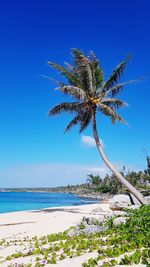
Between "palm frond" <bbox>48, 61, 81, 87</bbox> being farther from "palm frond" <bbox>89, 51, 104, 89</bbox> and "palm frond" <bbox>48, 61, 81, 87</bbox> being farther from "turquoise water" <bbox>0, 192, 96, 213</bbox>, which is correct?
"turquoise water" <bbox>0, 192, 96, 213</bbox>

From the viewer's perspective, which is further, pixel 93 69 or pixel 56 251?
pixel 93 69

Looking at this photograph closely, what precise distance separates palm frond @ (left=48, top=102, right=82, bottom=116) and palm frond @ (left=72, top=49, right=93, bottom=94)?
130 centimetres

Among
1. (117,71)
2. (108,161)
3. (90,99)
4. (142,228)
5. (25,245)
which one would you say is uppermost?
(117,71)

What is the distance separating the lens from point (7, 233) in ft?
43.9

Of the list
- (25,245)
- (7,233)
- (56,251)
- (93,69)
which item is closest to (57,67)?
(93,69)

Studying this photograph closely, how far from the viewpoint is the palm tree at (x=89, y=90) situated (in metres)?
Answer: 19.9

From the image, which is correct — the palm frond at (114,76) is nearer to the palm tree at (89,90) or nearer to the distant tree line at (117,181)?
the palm tree at (89,90)

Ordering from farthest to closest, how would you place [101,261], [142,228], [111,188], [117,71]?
[111,188] → [117,71] → [142,228] → [101,261]

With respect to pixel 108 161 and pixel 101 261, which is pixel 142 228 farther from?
pixel 108 161

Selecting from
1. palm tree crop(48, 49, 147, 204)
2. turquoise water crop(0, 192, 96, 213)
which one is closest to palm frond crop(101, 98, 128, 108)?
palm tree crop(48, 49, 147, 204)

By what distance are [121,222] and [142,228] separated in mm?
1785

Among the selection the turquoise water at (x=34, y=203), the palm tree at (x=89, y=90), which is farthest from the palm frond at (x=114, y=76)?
the turquoise water at (x=34, y=203)

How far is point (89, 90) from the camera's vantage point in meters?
20.1

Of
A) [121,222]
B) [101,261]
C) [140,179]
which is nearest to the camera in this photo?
[101,261]
